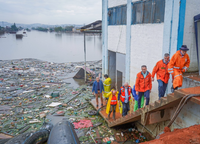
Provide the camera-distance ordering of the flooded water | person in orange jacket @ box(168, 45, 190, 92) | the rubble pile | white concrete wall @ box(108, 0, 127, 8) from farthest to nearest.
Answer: the flooded water → white concrete wall @ box(108, 0, 127, 8) → the rubble pile → person in orange jacket @ box(168, 45, 190, 92)

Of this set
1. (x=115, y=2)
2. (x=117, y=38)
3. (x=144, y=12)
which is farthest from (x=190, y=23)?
(x=115, y=2)

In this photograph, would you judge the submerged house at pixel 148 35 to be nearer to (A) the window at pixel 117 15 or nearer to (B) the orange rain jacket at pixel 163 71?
(A) the window at pixel 117 15

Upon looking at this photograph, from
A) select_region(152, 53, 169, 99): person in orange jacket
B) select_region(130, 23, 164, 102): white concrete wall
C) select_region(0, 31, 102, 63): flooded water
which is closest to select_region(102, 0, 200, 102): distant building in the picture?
select_region(130, 23, 164, 102): white concrete wall

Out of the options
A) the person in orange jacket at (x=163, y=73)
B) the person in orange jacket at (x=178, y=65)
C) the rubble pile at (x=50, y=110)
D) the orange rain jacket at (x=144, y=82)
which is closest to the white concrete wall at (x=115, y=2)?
the person in orange jacket at (x=163, y=73)

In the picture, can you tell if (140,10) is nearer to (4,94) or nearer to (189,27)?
(189,27)

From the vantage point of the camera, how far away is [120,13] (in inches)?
342

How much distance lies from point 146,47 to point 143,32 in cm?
70

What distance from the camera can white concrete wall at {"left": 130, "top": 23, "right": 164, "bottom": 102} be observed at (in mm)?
6219

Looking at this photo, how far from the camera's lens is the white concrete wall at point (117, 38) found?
8417 millimetres

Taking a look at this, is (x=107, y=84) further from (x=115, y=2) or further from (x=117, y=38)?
(x=115, y=2)

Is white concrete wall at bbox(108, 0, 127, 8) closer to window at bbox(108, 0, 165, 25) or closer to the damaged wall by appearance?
window at bbox(108, 0, 165, 25)

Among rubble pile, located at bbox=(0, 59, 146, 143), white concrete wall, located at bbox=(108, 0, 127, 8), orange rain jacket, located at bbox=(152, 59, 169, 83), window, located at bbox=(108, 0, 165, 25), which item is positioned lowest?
rubble pile, located at bbox=(0, 59, 146, 143)

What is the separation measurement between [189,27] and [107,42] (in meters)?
5.38

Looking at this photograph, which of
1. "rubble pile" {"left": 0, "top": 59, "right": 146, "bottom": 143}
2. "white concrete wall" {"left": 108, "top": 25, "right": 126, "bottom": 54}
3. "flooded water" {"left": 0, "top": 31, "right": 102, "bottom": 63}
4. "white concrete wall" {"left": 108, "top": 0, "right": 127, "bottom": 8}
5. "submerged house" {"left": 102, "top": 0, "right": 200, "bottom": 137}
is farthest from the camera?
"flooded water" {"left": 0, "top": 31, "right": 102, "bottom": 63}
